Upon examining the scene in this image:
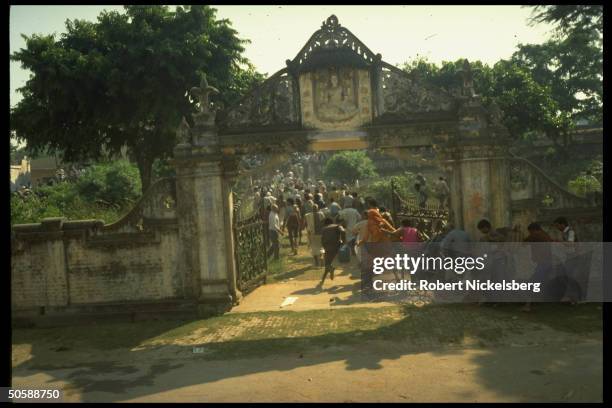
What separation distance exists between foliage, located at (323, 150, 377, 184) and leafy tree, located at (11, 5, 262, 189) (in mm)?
24253

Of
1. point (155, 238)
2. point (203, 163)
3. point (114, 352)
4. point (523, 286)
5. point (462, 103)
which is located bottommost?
point (114, 352)

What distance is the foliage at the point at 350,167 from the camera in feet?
152

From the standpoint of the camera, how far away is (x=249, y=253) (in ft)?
40.4

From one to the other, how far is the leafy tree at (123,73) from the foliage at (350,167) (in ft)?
79.6

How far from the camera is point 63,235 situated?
10602mm

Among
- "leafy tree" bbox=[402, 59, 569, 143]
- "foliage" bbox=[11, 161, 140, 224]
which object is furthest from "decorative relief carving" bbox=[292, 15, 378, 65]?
"leafy tree" bbox=[402, 59, 569, 143]

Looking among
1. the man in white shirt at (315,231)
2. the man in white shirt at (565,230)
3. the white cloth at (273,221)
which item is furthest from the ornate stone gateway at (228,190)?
the white cloth at (273,221)

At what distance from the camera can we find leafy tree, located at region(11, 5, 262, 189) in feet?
66.6

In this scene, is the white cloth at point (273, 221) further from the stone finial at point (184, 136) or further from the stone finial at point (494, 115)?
the stone finial at point (494, 115)

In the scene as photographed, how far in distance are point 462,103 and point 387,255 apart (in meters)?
3.33

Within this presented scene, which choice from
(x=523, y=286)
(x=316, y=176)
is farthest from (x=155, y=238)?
(x=316, y=176)

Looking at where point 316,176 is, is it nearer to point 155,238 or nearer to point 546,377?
point 155,238

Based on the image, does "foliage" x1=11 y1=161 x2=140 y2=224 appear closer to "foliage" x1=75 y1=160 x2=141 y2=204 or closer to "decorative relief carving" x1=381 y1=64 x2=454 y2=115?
"foliage" x1=75 y1=160 x2=141 y2=204

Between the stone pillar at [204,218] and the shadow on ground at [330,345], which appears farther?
the stone pillar at [204,218]
